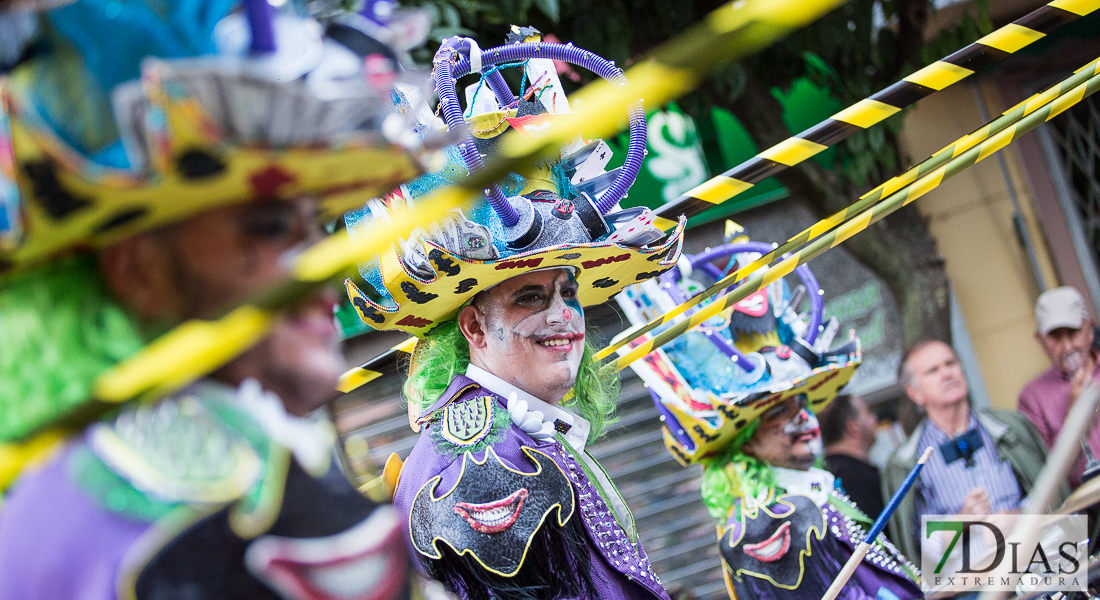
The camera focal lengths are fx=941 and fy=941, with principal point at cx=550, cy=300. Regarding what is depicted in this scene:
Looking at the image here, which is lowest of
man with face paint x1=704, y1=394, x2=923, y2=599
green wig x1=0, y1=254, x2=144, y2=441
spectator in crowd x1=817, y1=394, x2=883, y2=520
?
spectator in crowd x1=817, y1=394, x2=883, y2=520

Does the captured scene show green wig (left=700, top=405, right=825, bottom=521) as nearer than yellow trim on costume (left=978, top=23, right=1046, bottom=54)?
No

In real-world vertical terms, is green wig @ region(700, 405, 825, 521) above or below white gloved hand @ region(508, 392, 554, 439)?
below

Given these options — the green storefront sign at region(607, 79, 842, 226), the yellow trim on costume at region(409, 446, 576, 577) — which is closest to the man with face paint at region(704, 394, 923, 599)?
the yellow trim on costume at region(409, 446, 576, 577)

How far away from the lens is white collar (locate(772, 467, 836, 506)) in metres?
3.26

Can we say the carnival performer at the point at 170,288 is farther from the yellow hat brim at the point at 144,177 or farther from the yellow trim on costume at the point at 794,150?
the yellow trim on costume at the point at 794,150

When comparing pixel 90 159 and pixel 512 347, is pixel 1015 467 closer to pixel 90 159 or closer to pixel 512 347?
pixel 512 347

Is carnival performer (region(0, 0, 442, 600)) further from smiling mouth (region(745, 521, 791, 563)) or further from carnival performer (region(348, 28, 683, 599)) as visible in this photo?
smiling mouth (region(745, 521, 791, 563))

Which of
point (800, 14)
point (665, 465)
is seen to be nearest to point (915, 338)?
point (665, 465)

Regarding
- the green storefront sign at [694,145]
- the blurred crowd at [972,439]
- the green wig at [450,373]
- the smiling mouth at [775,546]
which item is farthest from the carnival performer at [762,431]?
the green storefront sign at [694,145]

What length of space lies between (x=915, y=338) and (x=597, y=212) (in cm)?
344

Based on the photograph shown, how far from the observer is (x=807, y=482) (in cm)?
331

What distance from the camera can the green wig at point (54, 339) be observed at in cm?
82

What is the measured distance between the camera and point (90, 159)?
0.77 meters

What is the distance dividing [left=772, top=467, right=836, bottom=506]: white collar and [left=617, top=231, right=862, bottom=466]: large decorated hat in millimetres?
227
